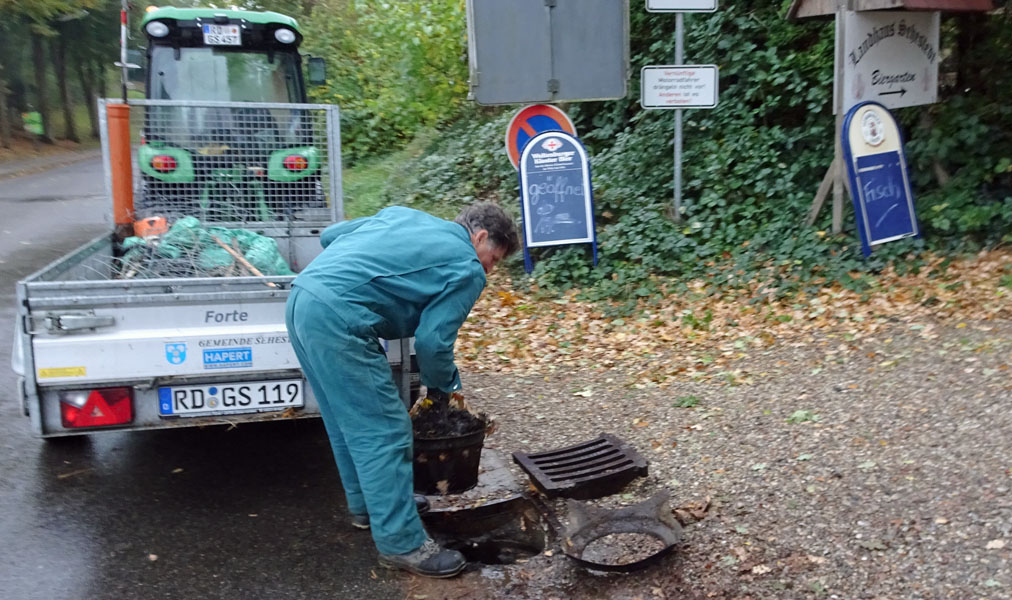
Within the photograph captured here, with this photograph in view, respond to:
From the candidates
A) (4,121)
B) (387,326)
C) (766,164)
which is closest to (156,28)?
(387,326)

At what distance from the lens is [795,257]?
27.2 ft

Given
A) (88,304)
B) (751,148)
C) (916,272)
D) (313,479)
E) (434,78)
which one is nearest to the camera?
(88,304)

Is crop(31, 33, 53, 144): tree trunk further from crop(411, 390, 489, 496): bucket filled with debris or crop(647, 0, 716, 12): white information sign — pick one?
crop(411, 390, 489, 496): bucket filled with debris

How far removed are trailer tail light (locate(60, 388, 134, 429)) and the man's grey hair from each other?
69.7 inches

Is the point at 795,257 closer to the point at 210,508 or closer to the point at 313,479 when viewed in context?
the point at 313,479

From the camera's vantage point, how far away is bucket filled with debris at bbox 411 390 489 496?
4293 mm

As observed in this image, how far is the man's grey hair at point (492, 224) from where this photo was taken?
12.8 feet

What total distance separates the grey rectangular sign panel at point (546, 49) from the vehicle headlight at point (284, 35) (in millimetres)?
1728

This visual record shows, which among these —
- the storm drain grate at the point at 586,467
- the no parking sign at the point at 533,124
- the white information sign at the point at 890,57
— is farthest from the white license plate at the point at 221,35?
the white information sign at the point at 890,57

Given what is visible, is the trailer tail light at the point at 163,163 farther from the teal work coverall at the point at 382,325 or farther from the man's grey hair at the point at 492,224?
the man's grey hair at the point at 492,224

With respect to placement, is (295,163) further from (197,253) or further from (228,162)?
(197,253)

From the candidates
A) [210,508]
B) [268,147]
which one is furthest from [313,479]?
[268,147]

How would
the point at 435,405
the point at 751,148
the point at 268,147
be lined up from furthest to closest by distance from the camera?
the point at 751,148
the point at 268,147
the point at 435,405

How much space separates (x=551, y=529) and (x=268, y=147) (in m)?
3.59
